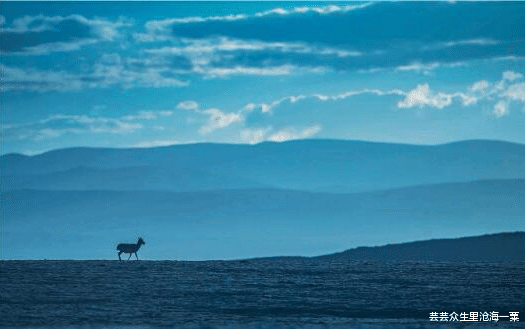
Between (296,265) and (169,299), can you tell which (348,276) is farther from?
(169,299)

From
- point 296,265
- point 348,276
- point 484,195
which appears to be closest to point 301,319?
point 348,276

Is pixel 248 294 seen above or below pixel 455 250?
below

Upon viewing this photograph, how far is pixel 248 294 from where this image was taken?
32.8 meters

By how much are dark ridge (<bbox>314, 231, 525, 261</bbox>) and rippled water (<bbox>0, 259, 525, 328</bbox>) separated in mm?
→ 11366

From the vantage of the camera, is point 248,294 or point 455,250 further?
point 455,250

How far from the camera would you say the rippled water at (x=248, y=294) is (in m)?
28.8

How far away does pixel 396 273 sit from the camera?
37.4 meters

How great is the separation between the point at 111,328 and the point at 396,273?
42.3 ft

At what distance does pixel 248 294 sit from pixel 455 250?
73.5 feet

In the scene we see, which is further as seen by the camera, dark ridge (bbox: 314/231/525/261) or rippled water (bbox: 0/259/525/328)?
dark ridge (bbox: 314/231/525/261)

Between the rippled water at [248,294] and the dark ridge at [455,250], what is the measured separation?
11.4 m

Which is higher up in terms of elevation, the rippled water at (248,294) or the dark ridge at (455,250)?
the dark ridge at (455,250)

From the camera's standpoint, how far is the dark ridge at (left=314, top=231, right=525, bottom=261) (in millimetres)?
51406

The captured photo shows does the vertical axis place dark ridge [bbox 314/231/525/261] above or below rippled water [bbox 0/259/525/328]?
above
